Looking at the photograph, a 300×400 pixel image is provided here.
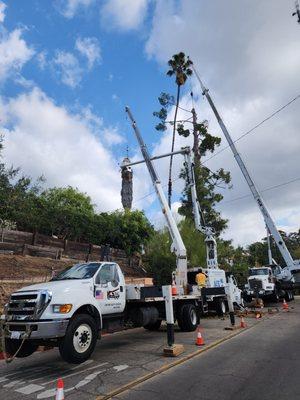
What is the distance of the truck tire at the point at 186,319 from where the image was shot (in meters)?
13.8

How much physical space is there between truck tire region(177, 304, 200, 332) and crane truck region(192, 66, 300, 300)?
11874mm

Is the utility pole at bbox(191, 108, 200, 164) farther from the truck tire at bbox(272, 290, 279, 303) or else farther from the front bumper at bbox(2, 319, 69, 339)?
the front bumper at bbox(2, 319, 69, 339)

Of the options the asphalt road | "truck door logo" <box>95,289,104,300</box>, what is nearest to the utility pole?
the asphalt road

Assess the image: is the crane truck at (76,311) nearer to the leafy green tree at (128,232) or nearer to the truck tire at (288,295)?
the truck tire at (288,295)

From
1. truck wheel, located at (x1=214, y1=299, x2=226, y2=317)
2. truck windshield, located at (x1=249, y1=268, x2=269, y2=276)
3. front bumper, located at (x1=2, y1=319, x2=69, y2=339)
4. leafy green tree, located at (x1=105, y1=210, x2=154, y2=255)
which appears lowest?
front bumper, located at (x1=2, y1=319, x2=69, y2=339)

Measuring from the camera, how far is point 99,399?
6.49 m

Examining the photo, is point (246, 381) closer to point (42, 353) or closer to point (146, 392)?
point (146, 392)

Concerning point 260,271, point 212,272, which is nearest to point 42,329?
point 212,272

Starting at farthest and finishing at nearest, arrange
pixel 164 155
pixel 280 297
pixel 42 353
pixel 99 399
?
pixel 280 297 → pixel 164 155 → pixel 42 353 → pixel 99 399

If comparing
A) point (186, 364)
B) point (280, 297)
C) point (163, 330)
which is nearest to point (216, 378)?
point (186, 364)

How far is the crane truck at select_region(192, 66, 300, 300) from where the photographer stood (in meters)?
25.6

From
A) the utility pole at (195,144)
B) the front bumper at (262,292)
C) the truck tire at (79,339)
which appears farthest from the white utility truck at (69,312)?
the utility pole at (195,144)

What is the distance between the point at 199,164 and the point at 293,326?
23528mm

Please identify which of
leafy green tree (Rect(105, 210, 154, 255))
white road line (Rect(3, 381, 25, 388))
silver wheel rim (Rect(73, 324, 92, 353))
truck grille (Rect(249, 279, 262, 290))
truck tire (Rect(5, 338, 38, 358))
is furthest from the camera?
leafy green tree (Rect(105, 210, 154, 255))
